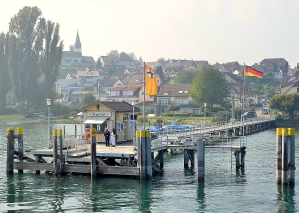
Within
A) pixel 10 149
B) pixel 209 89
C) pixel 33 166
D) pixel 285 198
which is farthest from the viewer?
pixel 209 89

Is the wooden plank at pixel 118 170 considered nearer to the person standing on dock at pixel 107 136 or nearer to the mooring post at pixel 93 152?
the mooring post at pixel 93 152

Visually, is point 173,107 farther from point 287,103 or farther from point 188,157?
point 188,157

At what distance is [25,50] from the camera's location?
412 feet

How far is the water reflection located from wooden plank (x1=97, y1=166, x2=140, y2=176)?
29.5 ft

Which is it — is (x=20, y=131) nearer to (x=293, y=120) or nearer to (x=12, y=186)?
(x=12, y=186)

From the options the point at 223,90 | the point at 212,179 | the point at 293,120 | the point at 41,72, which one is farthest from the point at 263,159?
the point at 41,72

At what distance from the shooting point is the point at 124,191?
35.7 metres

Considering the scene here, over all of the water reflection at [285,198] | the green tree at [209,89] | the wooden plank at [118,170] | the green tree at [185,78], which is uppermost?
the green tree at [185,78]

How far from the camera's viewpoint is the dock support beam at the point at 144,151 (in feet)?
120

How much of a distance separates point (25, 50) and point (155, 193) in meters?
96.0

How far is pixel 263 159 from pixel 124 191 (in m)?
20.8

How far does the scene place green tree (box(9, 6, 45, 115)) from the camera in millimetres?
125125

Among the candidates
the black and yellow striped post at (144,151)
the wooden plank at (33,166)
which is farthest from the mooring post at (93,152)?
the wooden plank at (33,166)

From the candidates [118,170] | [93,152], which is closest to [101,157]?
[93,152]
